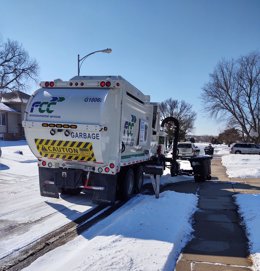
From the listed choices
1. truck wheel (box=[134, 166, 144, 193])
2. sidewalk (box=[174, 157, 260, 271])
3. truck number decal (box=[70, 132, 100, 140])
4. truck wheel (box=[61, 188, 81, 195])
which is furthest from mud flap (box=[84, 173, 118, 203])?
truck wheel (box=[134, 166, 144, 193])

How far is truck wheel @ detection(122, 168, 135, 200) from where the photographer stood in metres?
9.58

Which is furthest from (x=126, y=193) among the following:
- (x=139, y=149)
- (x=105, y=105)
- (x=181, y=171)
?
(x=181, y=171)

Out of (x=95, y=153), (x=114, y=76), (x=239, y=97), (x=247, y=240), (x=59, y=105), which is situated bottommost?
(x=247, y=240)

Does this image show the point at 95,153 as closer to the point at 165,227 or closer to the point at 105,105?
the point at 105,105

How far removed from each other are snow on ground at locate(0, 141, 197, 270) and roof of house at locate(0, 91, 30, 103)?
39.0m

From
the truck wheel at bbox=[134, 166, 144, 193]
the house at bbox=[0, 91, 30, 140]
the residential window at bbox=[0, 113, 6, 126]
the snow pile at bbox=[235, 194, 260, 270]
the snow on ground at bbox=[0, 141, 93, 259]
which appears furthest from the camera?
the residential window at bbox=[0, 113, 6, 126]

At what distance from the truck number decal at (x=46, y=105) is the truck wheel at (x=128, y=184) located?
289 centimetres

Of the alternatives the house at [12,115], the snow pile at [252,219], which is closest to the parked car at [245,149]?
the house at [12,115]

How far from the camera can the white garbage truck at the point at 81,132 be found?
8102 millimetres

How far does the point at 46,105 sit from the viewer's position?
8555 millimetres

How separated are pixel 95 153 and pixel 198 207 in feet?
10.7

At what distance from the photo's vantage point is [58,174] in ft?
28.8

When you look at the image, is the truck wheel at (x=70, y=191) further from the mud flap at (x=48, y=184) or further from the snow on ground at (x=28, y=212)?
the mud flap at (x=48, y=184)

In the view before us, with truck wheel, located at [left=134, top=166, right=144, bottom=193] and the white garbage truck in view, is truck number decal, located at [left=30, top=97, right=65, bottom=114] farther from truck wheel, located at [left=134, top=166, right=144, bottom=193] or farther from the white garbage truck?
truck wheel, located at [left=134, top=166, right=144, bottom=193]
